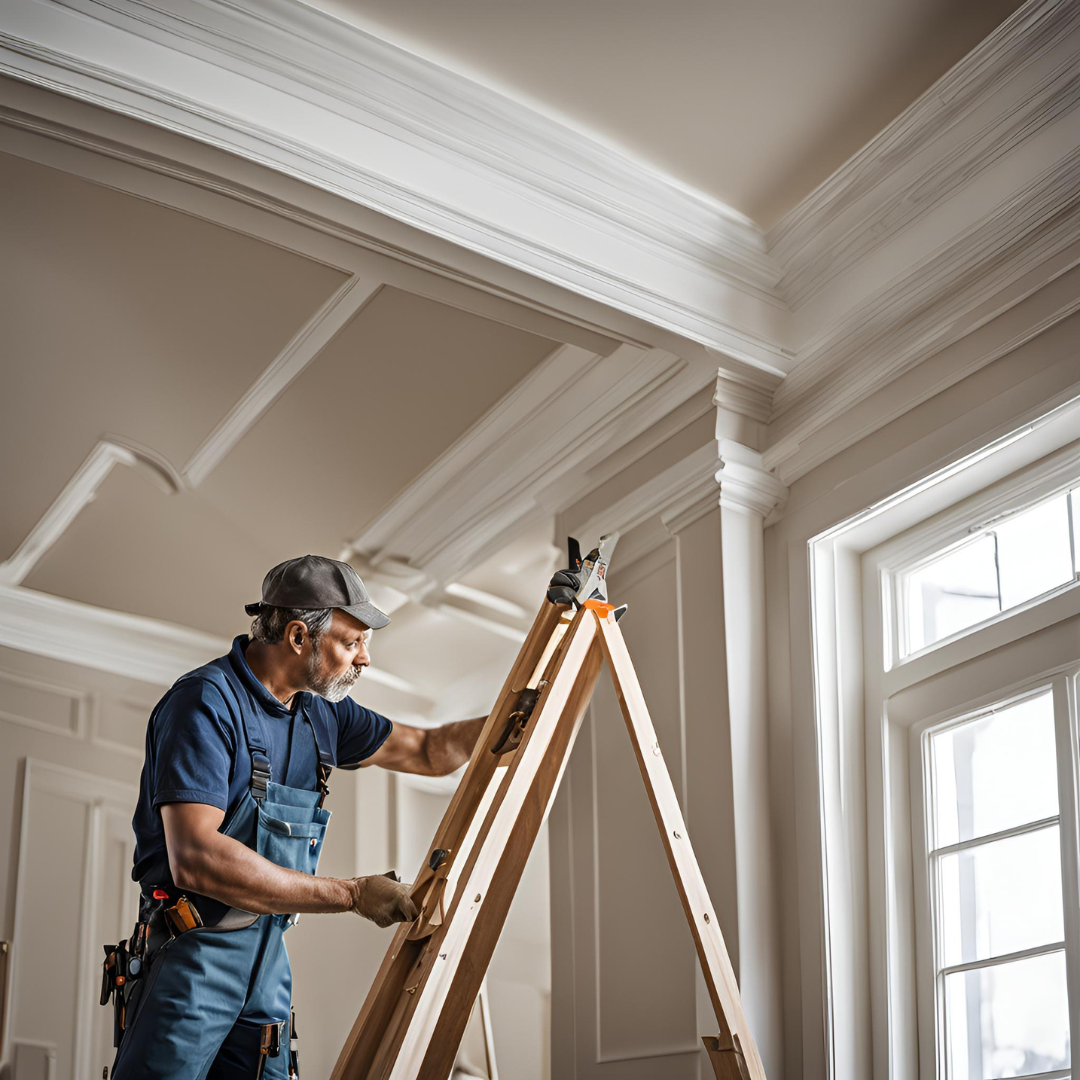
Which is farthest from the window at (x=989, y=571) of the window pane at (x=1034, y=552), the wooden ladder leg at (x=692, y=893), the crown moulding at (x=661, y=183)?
the wooden ladder leg at (x=692, y=893)

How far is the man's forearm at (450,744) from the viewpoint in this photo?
9.20ft

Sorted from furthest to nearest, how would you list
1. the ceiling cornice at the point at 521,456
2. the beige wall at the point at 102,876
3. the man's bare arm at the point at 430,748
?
the beige wall at the point at 102,876
the ceiling cornice at the point at 521,456
the man's bare arm at the point at 430,748

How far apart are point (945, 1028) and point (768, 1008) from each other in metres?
0.37

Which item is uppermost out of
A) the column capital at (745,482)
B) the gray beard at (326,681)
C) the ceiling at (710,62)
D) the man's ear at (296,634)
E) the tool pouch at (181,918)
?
the ceiling at (710,62)

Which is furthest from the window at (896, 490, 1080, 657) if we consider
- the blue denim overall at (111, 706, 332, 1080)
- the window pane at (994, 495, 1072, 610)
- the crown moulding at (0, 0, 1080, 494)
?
the blue denim overall at (111, 706, 332, 1080)

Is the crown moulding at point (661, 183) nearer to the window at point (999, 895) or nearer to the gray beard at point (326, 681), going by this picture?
the window at point (999, 895)

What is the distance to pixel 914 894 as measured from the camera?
2621mm

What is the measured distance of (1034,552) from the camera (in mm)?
2527

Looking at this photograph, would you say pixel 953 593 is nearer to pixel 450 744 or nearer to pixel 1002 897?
pixel 1002 897

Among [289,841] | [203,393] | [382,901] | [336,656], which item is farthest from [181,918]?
[203,393]

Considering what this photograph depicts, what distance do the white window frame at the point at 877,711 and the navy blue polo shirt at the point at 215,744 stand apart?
1161mm

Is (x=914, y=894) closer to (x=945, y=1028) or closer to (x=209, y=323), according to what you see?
(x=945, y=1028)

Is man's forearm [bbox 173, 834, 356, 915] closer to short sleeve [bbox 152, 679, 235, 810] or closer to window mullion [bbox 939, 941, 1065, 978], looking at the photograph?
short sleeve [bbox 152, 679, 235, 810]

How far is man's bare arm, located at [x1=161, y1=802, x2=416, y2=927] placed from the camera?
211cm
